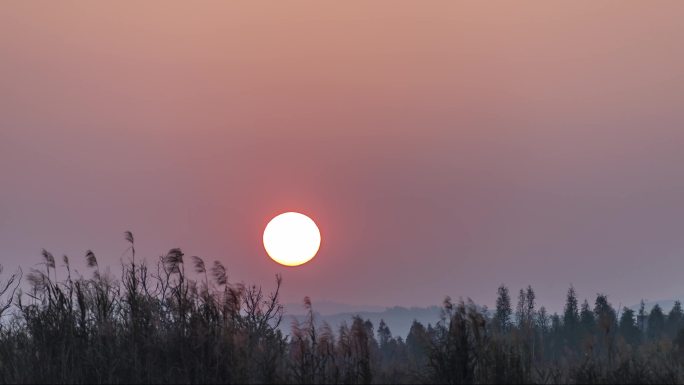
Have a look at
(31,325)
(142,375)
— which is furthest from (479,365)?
(31,325)

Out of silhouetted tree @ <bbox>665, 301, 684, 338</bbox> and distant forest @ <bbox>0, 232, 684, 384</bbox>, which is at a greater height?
silhouetted tree @ <bbox>665, 301, 684, 338</bbox>

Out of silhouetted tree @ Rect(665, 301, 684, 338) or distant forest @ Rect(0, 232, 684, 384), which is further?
silhouetted tree @ Rect(665, 301, 684, 338)

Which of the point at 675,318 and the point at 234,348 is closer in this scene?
the point at 234,348

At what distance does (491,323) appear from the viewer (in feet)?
42.1

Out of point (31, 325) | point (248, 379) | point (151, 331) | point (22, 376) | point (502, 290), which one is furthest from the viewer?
point (502, 290)

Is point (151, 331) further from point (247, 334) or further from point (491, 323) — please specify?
point (491, 323)

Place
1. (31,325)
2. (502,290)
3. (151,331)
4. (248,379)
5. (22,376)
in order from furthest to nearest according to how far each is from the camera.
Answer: (502,290) < (31,325) < (151,331) < (22,376) < (248,379)

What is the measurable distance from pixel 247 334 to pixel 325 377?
7.37ft

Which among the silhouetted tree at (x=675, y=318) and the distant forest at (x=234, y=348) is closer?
the distant forest at (x=234, y=348)

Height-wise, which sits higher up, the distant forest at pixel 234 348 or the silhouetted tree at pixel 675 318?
the silhouetted tree at pixel 675 318

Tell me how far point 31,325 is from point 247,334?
4.25m

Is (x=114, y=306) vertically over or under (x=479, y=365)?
over

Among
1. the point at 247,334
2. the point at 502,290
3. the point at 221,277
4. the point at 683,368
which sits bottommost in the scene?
the point at 683,368

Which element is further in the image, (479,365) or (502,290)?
(502,290)
